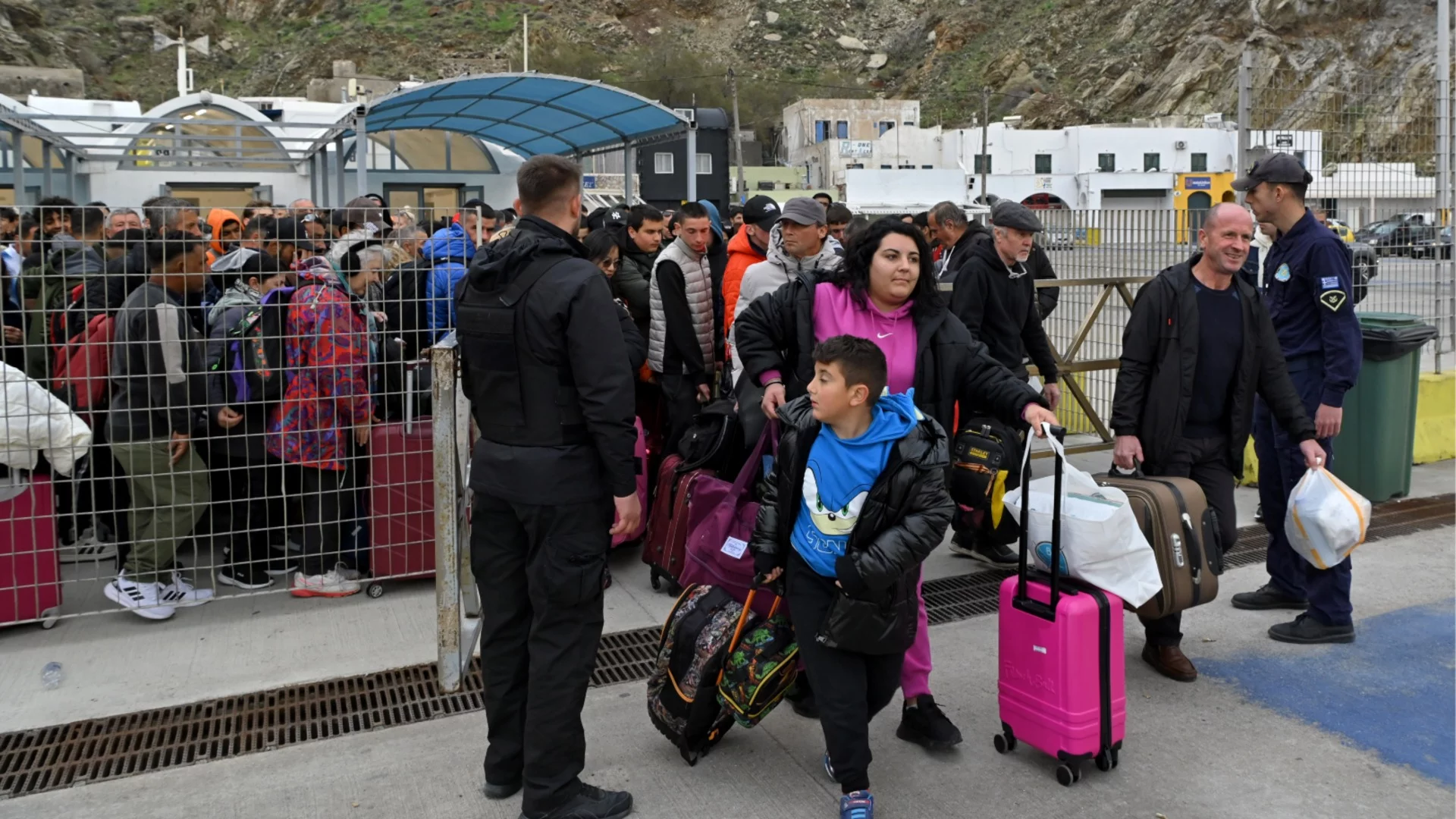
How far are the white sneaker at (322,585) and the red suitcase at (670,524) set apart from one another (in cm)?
146

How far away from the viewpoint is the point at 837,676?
10.6ft

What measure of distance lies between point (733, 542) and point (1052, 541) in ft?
3.39

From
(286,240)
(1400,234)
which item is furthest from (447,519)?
(1400,234)

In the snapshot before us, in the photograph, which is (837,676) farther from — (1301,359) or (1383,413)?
(1383,413)

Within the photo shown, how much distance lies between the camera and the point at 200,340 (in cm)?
480

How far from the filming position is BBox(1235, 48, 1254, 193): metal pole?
7234 millimetres

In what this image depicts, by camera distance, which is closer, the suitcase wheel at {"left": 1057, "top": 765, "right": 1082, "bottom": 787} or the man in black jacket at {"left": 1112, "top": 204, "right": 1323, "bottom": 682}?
the suitcase wheel at {"left": 1057, "top": 765, "right": 1082, "bottom": 787}

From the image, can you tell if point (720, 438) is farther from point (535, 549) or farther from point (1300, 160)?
point (1300, 160)

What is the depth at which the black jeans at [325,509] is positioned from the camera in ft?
16.9

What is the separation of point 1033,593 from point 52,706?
12.0 ft

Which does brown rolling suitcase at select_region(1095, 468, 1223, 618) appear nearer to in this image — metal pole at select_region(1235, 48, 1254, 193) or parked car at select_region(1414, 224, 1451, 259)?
metal pole at select_region(1235, 48, 1254, 193)

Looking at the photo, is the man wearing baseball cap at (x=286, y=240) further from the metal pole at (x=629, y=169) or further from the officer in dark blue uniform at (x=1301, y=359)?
the metal pole at (x=629, y=169)

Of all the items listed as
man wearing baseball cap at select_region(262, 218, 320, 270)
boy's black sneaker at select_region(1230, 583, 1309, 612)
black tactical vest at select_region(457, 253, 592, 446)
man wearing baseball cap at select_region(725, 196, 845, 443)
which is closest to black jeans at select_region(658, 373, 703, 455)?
man wearing baseball cap at select_region(725, 196, 845, 443)

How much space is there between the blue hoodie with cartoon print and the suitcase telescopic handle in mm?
503
